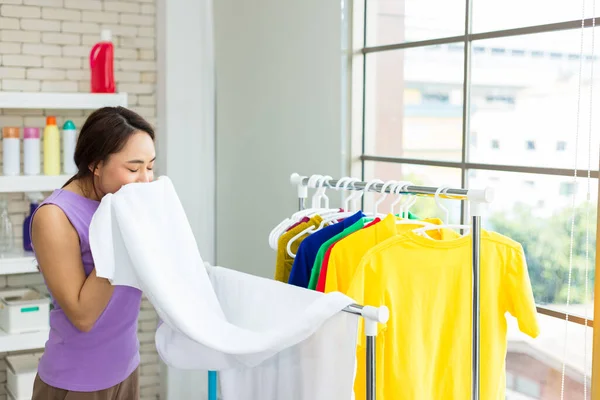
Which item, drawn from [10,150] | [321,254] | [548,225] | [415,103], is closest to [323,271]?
[321,254]

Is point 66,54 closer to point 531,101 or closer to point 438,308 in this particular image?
point 531,101

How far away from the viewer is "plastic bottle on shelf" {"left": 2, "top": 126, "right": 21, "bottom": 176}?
352cm

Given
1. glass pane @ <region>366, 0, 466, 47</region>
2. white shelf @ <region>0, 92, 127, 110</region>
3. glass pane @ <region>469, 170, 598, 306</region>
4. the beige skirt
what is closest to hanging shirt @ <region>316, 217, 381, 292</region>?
the beige skirt

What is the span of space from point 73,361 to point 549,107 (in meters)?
1.72

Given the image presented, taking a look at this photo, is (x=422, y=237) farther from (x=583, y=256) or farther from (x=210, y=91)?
(x=210, y=91)

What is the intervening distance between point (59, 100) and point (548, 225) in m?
2.24

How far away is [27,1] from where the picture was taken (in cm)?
365

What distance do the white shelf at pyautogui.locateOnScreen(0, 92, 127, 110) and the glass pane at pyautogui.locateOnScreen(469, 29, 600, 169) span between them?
68.0 inches

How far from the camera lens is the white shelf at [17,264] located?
3.44 meters

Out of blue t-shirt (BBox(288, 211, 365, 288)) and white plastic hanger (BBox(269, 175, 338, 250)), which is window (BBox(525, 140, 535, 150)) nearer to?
white plastic hanger (BBox(269, 175, 338, 250))

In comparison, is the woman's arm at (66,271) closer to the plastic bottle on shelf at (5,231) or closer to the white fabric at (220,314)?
the white fabric at (220,314)

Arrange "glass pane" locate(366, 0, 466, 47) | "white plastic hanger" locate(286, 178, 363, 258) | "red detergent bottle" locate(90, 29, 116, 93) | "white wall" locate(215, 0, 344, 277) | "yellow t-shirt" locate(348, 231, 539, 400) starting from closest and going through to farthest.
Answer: "yellow t-shirt" locate(348, 231, 539, 400) < "white plastic hanger" locate(286, 178, 363, 258) < "glass pane" locate(366, 0, 466, 47) < "white wall" locate(215, 0, 344, 277) < "red detergent bottle" locate(90, 29, 116, 93)

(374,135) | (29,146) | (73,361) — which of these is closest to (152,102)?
(29,146)

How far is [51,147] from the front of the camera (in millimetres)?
3570
